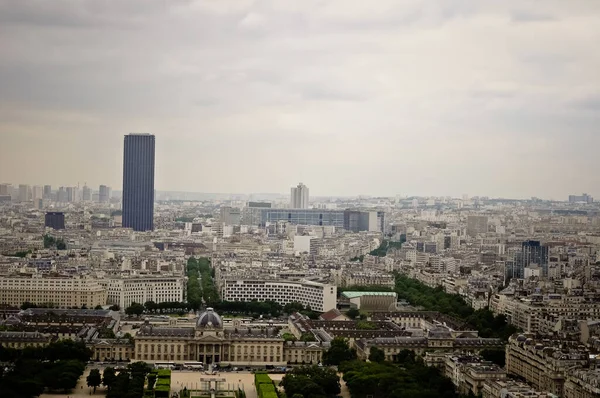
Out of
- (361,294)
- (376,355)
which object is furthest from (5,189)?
(376,355)

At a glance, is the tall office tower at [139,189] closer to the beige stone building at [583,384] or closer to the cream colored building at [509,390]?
the cream colored building at [509,390]

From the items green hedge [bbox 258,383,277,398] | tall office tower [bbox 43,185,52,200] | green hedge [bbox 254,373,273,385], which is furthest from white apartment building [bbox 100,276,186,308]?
green hedge [bbox 258,383,277,398]

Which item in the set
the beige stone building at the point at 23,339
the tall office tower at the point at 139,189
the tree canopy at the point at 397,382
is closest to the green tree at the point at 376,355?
the tree canopy at the point at 397,382

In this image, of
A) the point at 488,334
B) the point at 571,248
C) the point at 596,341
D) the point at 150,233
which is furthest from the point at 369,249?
the point at 596,341

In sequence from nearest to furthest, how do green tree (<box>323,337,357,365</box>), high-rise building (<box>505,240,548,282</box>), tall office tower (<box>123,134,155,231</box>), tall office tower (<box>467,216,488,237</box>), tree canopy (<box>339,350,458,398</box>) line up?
tree canopy (<box>339,350,458,398</box>) → green tree (<box>323,337,357,365</box>) → high-rise building (<box>505,240,548,282</box>) → tall office tower (<box>467,216,488,237</box>) → tall office tower (<box>123,134,155,231</box>)

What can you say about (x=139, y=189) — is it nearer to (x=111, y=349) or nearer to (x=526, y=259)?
(x=526, y=259)

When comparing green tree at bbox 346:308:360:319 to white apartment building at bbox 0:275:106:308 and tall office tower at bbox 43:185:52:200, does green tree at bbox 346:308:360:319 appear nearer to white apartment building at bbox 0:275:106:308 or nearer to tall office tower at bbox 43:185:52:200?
white apartment building at bbox 0:275:106:308
